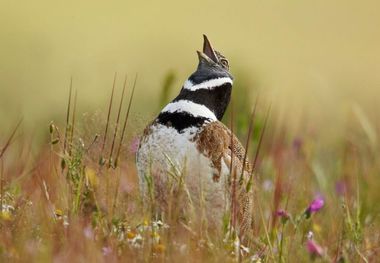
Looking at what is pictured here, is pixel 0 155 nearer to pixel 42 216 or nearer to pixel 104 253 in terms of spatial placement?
pixel 42 216

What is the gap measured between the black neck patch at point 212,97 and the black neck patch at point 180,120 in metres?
0.17

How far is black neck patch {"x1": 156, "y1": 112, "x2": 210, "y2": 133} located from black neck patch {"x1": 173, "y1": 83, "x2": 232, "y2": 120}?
17cm

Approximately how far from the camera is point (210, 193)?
14.5 ft

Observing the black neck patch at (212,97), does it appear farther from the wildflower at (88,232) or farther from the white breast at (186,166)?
the wildflower at (88,232)

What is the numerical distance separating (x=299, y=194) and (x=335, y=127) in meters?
2.91

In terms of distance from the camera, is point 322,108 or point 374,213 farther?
point 322,108

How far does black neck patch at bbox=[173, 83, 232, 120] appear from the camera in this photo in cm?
480

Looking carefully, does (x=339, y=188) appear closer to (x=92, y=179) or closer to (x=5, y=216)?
(x=92, y=179)

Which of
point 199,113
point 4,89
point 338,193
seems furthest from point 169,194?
point 4,89

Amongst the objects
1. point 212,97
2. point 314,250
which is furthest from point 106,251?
point 212,97

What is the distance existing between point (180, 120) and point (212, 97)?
0.37 m

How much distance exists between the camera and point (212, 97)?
4891 mm

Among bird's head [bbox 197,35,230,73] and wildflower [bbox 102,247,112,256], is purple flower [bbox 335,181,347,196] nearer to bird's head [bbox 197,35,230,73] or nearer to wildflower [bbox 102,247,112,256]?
bird's head [bbox 197,35,230,73]

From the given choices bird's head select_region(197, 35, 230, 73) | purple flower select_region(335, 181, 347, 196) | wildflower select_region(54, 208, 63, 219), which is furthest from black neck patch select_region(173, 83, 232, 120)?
purple flower select_region(335, 181, 347, 196)
